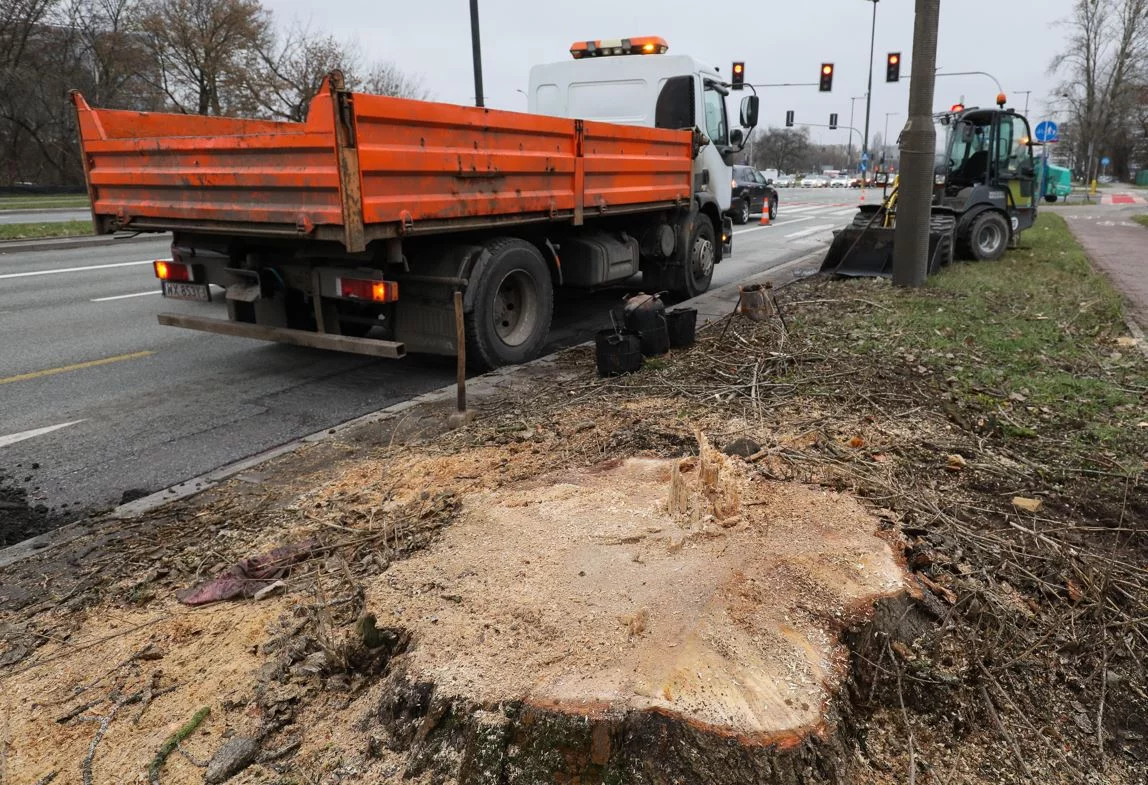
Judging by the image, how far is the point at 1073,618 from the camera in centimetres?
281

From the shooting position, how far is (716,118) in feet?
33.4

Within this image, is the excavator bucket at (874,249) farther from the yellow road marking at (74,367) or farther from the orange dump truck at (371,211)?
the yellow road marking at (74,367)

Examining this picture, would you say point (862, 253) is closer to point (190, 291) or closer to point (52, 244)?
point (190, 291)

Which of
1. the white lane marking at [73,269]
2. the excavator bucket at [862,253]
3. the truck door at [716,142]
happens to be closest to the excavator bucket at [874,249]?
the excavator bucket at [862,253]

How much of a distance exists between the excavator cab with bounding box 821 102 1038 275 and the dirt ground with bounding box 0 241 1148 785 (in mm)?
8359

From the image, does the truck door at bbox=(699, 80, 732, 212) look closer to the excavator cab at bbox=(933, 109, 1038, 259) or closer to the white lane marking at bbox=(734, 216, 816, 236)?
the excavator cab at bbox=(933, 109, 1038, 259)

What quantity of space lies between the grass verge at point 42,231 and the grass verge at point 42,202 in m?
8.99

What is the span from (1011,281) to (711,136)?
4.31 metres

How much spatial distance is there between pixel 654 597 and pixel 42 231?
1838cm

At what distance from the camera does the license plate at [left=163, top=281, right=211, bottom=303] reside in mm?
6426

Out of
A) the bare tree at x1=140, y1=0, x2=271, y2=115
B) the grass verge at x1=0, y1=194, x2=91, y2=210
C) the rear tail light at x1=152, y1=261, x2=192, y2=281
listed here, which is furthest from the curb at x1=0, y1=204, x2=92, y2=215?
the rear tail light at x1=152, y1=261, x2=192, y2=281

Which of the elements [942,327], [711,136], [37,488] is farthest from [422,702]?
[711,136]

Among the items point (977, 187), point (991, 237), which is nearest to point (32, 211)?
point (977, 187)

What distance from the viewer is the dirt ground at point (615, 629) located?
2.01 meters
